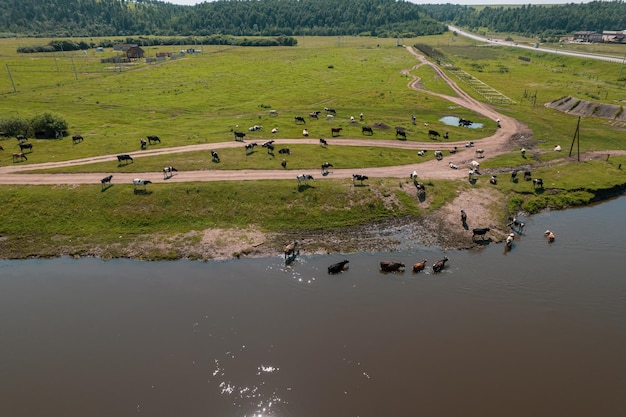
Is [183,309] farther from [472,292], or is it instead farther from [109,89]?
[109,89]

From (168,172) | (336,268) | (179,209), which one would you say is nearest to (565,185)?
(336,268)

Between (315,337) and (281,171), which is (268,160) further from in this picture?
(315,337)

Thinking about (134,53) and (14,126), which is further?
(134,53)

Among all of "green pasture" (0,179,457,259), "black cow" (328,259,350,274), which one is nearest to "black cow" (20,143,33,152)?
"green pasture" (0,179,457,259)

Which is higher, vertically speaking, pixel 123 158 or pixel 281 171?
pixel 123 158

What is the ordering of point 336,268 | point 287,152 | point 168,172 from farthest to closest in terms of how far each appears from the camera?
point 287,152 < point 168,172 < point 336,268

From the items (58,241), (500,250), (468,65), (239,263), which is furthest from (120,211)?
(468,65)

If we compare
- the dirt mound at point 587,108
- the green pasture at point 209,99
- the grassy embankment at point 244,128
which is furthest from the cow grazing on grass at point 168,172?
the dirt mound at point 587,108

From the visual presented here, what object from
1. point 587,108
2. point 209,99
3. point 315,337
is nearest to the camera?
point 315,337
